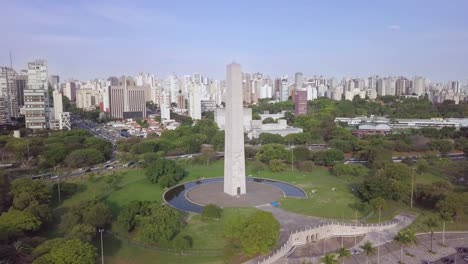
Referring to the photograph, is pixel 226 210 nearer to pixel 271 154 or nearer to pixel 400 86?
pixel 271 154

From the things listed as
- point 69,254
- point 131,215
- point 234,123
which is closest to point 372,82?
point 234,123

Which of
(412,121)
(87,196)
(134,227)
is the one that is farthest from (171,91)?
(134,227)

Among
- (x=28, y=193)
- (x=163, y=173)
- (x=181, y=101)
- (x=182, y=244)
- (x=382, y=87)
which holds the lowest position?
(x=182, y=244)

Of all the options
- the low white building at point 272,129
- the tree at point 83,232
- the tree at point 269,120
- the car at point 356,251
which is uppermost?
the tree at point 269,120

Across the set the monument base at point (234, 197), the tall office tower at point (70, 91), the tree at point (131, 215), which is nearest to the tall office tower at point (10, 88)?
the tall office tower at point (70, 91)

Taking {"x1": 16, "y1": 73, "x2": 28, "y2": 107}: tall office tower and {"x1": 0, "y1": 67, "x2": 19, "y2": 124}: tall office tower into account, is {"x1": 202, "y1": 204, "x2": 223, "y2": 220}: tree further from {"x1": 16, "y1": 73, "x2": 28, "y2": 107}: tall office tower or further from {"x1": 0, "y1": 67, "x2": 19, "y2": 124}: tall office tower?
{"x1": 16, "y1": 73, "x2": 28, "y2": 107}: tall office tower

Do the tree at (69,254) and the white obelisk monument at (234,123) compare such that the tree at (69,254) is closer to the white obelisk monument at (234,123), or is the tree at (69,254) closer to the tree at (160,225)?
the tree at (160,225)

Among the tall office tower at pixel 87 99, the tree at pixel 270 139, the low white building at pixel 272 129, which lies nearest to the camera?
the tree at pixel 270 139
